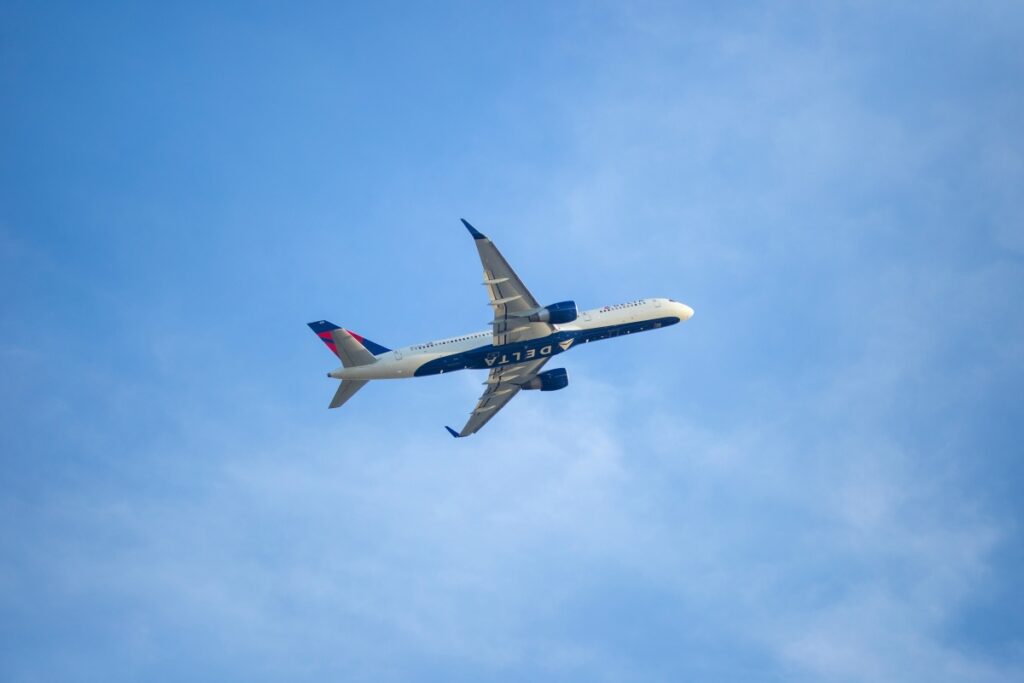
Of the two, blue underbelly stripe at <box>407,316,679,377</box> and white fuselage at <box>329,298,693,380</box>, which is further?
blue underbelly stripe at <box>407,316,679,377</box>

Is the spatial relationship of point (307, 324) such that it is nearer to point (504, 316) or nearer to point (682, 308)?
point (504, 316)

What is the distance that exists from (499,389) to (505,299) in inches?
637

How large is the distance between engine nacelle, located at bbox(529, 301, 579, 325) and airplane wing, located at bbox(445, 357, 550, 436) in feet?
25.3

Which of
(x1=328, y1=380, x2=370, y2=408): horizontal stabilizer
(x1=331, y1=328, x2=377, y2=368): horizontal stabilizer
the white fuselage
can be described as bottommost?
(x1=328, y1=380, x2=370, y2=408): horizontal stabilizer

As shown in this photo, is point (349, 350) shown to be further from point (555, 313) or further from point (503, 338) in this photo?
point (555, 313)

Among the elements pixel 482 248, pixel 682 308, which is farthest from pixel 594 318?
pixel 482 248

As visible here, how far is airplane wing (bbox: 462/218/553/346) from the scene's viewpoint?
259 feet

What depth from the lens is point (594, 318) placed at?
89750 millimetres

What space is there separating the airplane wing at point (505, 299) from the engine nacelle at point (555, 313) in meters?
0.66

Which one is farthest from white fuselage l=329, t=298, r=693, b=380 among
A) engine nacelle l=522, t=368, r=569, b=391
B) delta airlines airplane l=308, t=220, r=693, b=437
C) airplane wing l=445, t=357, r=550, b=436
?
engine nacelle l=522, t=368, r=569, b=391

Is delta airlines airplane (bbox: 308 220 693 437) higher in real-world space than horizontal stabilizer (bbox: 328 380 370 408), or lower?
higher

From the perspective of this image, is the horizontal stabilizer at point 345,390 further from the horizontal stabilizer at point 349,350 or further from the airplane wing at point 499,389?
the airplane wing at point 499,389

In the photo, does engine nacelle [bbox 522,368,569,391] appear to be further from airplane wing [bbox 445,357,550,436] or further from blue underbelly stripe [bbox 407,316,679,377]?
blue underbelly stripe [bbox 407,316,679,377]

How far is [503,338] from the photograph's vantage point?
85688 mm
